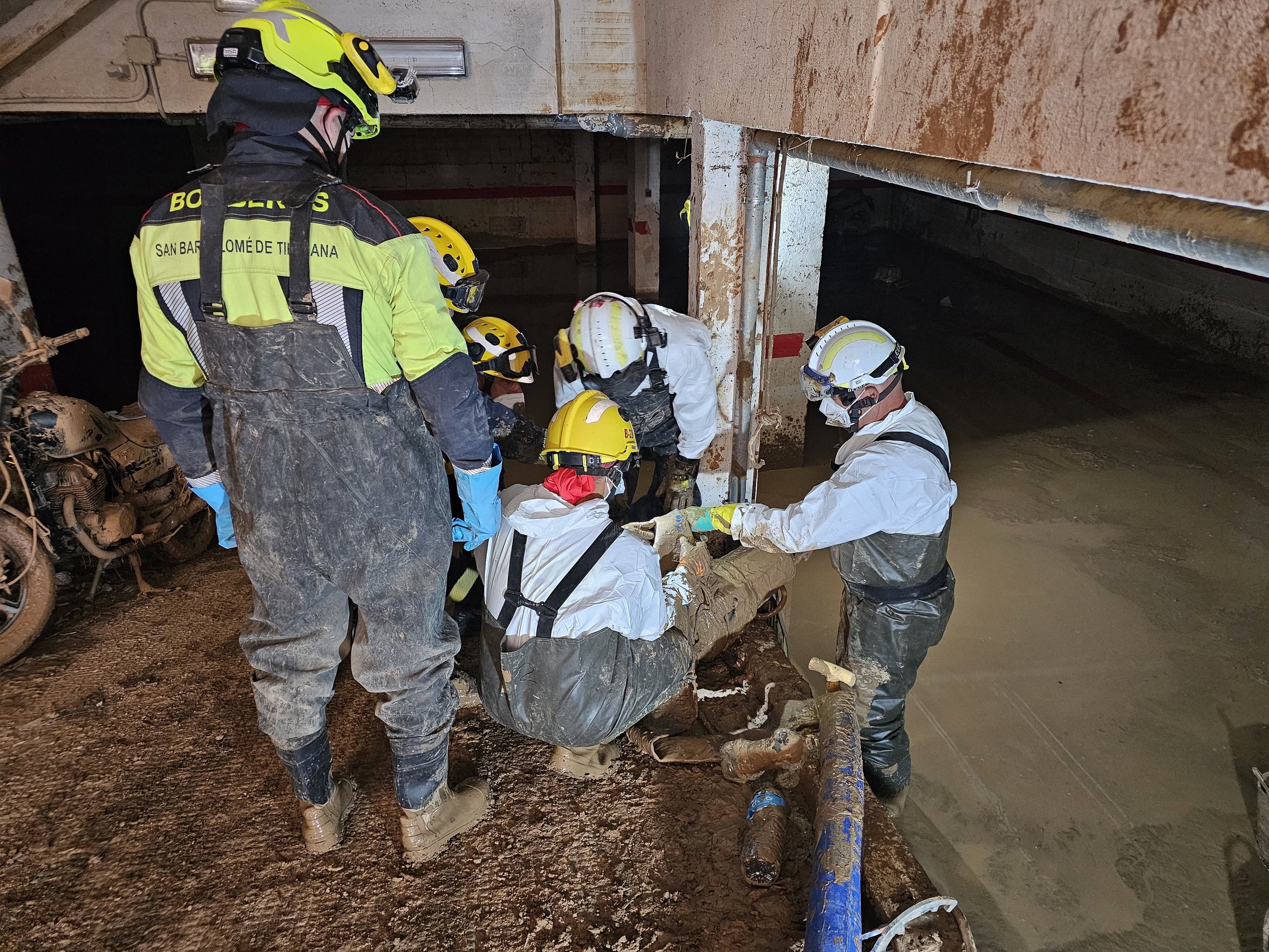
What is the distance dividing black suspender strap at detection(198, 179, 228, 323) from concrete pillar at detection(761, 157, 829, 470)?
3.58 metres

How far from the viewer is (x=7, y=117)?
408 centimetres

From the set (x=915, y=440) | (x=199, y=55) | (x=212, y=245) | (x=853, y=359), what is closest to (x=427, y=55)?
(x=199, y=55)

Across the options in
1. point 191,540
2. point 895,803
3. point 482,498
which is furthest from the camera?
point 191,540

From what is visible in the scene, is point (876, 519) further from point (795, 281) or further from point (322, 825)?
point (795, 281)

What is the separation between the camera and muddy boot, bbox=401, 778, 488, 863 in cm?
253

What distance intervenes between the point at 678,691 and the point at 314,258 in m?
2.10

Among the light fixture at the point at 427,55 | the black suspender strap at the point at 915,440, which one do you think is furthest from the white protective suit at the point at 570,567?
the light fixture at the point at 427,55

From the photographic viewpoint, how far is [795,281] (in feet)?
17.6

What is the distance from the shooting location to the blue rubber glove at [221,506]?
7.80 ft

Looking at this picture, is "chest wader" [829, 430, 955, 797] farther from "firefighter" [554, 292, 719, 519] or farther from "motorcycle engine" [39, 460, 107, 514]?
"motorcycle engine" [39, 460, 107, 514]

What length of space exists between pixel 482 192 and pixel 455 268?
11780 mm

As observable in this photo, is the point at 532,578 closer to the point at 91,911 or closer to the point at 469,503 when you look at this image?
the point at 469,503

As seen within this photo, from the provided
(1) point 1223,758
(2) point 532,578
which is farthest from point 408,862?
(1) point 1223,758

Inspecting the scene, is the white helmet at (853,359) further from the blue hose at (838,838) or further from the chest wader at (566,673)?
the blue hose at (838,838)
